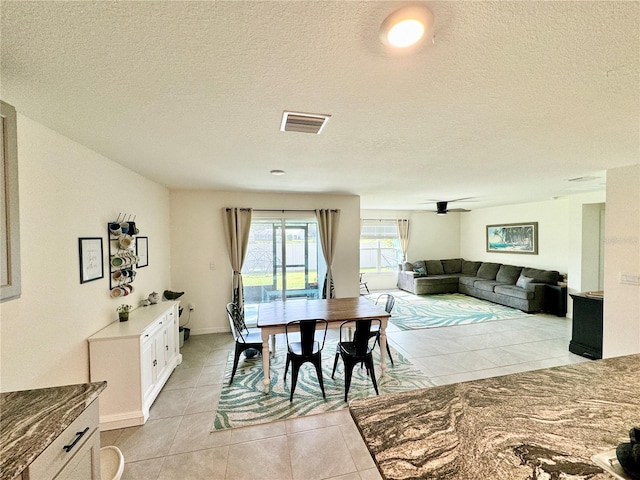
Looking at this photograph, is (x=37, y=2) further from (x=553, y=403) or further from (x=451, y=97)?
(x=553, y=403)

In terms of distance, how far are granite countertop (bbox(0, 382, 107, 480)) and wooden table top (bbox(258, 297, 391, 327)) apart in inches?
62.6

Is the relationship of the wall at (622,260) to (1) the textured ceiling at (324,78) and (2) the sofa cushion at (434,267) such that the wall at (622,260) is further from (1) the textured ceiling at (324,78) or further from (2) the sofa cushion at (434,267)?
(2) the sofa cushion at (434,267)

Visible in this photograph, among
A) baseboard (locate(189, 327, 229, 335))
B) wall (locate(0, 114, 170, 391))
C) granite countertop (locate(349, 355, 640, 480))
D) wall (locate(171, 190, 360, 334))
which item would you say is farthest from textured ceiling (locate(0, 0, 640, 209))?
baseboard (locate(189, 327, 229, 335))

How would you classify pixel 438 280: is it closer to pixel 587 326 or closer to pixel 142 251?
pixel 587 326

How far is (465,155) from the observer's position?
251 centimetres

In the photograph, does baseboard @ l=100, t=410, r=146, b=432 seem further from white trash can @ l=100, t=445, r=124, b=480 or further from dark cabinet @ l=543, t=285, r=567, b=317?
dark cabinet @ l=543, t=285, r=567, b=317

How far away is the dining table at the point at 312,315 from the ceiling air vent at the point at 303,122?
6.27 ft

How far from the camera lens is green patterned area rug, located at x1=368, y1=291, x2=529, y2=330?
4.97 metres

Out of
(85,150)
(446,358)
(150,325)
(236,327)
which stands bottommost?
(446,358)

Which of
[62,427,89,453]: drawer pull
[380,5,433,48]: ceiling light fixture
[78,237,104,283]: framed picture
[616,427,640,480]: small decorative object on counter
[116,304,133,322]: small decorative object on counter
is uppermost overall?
[380,5,433,48]: ceiling light fixture

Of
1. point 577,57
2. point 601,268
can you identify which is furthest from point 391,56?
point 601,268

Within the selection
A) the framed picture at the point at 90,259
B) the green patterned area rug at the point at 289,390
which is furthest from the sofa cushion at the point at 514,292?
the framed picture at the point at 90,259

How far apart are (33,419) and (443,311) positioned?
6.11 metres

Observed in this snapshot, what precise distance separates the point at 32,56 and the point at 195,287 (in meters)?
3.83
